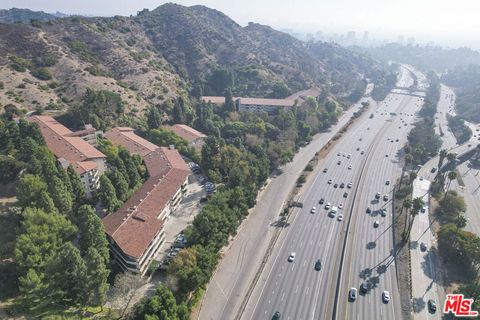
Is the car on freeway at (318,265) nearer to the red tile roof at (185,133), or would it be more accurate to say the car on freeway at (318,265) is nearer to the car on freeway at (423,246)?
the car on freeway at (423,246)

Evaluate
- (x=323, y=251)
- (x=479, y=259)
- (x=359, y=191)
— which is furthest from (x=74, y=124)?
(x=479, y=259)

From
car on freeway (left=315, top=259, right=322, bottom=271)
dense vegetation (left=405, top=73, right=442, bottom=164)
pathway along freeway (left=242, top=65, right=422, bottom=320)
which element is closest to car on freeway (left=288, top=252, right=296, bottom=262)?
pathway along freeway (left=242, top=65, right=422, bottom=320)

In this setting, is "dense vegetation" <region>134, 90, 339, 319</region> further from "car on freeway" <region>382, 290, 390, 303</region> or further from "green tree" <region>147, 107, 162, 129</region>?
"car on freeway" <region>382, 290, 390, 303</region>

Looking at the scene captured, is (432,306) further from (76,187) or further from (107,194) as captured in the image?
(76,187)

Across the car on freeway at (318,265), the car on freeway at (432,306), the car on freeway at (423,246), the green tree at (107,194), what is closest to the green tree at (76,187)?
the green tree at (107,194)

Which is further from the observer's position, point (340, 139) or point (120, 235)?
point (340, 139)

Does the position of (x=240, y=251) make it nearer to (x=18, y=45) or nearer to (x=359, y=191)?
(x=359, y=191)
